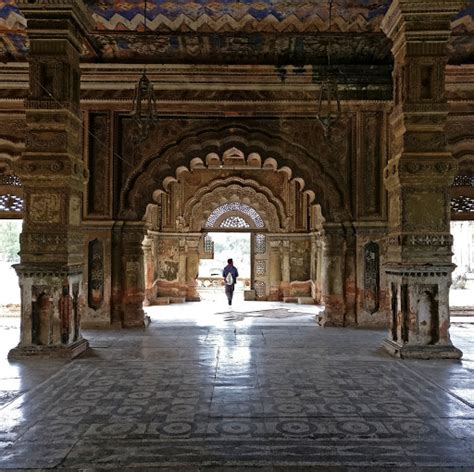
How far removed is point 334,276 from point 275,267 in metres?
5.42

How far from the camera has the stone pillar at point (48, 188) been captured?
18.7 feet

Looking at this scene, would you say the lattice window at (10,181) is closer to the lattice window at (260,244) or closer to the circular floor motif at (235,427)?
the lattice window at (260,244)

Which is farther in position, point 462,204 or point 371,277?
point 462,204

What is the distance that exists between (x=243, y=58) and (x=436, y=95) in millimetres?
3632

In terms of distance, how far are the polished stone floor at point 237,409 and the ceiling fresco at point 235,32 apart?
466cm

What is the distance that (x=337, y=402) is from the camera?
4.08m

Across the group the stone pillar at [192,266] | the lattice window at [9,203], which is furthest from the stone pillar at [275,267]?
the lattice window at [9,203]

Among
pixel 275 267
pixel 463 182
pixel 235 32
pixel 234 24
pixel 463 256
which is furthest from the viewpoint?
pixel 463 256

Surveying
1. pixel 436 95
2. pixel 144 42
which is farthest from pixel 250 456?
pixel 144 42

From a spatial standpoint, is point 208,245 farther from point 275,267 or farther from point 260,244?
point 275,267

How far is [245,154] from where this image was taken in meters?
8.98

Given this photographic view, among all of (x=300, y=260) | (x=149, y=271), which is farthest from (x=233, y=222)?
(x=149, y=271)

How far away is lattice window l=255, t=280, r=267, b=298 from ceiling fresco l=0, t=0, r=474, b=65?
740cm

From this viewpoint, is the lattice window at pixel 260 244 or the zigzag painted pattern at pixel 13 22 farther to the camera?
the lattice window at pixel 260 244
